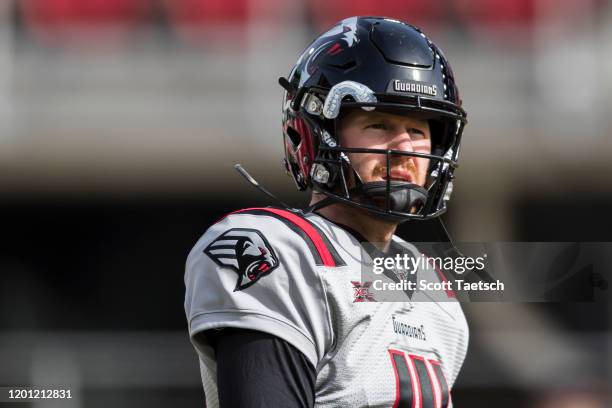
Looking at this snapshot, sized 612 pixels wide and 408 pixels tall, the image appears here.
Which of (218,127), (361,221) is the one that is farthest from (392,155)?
(218,127)

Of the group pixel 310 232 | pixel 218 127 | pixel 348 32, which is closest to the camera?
pixel 310 232

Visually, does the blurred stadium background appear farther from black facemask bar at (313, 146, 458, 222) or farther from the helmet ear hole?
black facemask bar at (313, 146, 458, 222)

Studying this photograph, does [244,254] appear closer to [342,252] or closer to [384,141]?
[342,252]

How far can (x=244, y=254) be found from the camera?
1.63 metres

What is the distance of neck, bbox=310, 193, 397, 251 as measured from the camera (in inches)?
73.4

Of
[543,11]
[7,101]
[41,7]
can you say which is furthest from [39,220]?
[543,11]

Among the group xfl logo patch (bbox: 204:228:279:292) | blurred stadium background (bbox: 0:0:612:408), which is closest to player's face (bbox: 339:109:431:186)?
xfl logo patch (bbox: 204:228:279:292)

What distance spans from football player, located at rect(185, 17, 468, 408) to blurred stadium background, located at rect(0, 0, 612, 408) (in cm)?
441

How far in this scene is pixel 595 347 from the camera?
6234 mm

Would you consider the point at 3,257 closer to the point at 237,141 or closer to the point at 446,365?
the point at 237,141

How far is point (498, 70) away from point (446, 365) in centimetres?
490

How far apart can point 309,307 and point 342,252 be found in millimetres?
165

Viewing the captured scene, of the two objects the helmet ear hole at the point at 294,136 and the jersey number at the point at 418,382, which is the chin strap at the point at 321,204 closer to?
the helmet ear hole at the point at 294,136

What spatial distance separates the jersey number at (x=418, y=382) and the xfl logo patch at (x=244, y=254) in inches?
10.1
